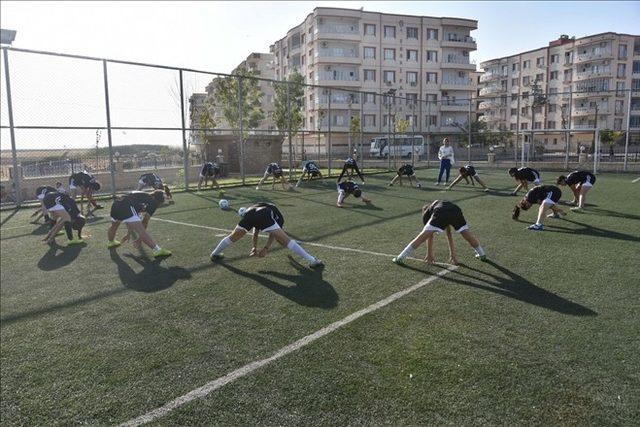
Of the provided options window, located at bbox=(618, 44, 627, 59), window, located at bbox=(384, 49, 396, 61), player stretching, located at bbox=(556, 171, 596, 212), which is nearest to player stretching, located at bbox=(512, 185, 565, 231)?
player stretching, located at bbox=(556, 171, 596, 212)

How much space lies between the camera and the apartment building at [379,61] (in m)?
57.2

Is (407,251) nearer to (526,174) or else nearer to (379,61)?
(526,174)

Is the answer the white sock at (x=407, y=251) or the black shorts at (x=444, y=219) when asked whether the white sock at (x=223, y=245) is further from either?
the black shorts at (x=444, y=219)

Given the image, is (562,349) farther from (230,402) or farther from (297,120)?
(297,120)

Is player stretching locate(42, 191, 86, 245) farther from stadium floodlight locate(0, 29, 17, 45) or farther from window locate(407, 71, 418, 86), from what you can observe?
window locate(407, 71, 418, 86)

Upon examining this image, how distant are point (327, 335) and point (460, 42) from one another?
6656 centimetres

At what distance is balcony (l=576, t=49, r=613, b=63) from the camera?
64.6m

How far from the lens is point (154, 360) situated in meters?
3.94

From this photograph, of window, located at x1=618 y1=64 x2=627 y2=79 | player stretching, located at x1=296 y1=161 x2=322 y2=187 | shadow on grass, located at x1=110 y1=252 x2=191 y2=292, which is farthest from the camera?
window, located at x1=618 y1=64 x2=627 y2=79

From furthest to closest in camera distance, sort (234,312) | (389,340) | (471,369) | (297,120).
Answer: (297,120), (234,312), (389,340), (471,369)

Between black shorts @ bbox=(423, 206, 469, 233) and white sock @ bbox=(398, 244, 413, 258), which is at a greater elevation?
black shorts @ bbox=(423, 206, 469, 233)

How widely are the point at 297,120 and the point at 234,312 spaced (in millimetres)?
38191

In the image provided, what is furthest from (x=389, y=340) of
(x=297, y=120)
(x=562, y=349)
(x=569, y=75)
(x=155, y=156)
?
(x=569, y=75)

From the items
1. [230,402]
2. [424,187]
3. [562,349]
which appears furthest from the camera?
[424,187]
